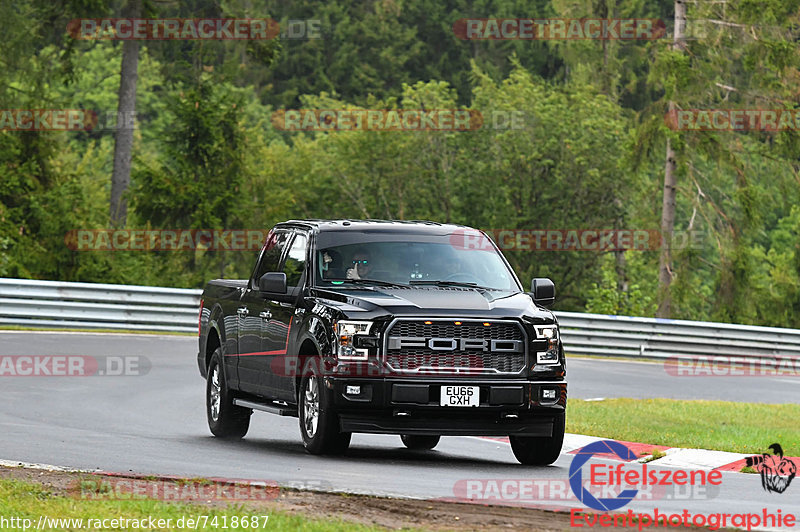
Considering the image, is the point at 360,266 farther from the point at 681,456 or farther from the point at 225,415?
the point at 681,456

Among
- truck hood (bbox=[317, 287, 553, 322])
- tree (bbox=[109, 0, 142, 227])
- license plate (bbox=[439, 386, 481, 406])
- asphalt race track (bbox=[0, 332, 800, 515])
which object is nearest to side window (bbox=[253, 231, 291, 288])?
truck hood (bbox=[317, 287, 553, 322])

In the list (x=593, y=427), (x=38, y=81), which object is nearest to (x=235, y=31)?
(x=38, y=81)

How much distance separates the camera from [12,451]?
1234 centimetres

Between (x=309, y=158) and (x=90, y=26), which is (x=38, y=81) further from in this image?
(x=309, y=158)

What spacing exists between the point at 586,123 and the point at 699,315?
7.97m

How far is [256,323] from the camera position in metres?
14.0

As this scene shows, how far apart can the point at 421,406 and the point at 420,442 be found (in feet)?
9.32

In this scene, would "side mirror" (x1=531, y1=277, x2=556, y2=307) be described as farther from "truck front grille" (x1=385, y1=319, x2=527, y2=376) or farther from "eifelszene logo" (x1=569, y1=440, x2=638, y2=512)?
"eifelszene logo" (x1=569, y1=440, x2=638, y2=512)

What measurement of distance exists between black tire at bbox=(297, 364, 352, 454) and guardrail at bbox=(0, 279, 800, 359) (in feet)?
53.5

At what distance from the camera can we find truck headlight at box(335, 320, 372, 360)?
39.4 ft

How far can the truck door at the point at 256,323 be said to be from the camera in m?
13.8

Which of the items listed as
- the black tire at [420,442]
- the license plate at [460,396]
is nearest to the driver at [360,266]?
the license plate at [460,396]

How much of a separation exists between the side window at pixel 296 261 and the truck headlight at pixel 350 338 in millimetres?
1458

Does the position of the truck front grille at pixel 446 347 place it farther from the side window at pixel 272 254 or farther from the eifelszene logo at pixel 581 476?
the side window at pixel 272 254
